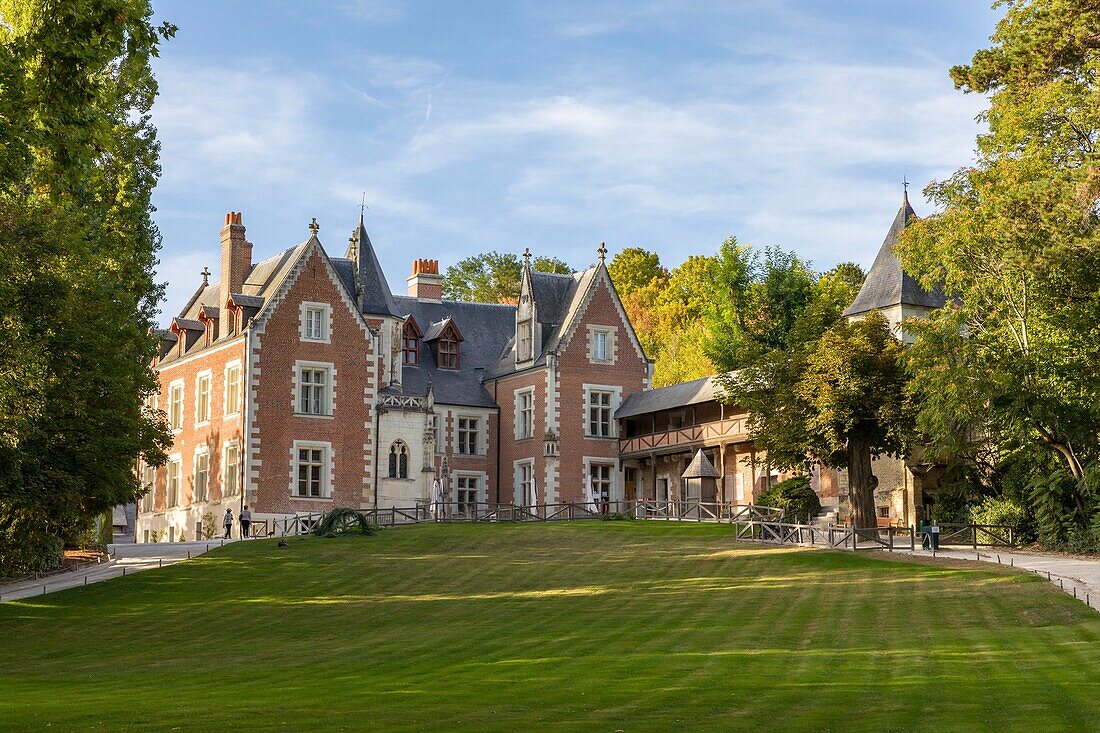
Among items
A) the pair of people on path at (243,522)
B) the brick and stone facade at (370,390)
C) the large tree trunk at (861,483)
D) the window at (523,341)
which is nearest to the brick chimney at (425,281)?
the brick and stone facade at (370,390)

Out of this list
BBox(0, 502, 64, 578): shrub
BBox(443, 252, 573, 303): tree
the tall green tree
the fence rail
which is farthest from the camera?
BBox(443, 252, 573, 303): tree

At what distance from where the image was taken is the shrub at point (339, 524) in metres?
42.0

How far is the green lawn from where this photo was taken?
1564 centimetres

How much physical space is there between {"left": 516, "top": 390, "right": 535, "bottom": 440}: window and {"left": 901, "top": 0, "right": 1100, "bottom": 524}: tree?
20818 millimetres

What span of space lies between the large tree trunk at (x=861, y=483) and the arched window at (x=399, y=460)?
1721 centimetres

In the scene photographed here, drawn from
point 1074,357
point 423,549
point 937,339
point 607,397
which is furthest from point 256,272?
point 1074,357

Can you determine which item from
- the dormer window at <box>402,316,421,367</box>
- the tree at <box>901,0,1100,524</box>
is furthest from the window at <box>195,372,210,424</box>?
the tree at <box>901,0,1100,524</box>

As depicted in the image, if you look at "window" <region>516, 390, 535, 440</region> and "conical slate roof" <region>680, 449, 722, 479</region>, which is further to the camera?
"window" <region>516, 390, 535, 440</region>

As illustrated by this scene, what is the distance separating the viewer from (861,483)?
41.3 metres

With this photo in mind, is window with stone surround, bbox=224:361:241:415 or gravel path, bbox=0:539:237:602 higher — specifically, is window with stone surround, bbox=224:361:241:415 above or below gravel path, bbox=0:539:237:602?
above

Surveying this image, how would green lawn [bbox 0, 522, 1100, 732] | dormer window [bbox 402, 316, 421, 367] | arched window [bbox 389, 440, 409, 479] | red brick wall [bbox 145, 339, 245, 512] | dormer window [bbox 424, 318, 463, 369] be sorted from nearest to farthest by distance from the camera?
green lawn [bbox 0, 522, 1100, 732], red brick wall [bbox 145, 339, 245, 512], arched window [bbox 389, 440, 409, 479], dormer window [bbox 402, 316, 421, 367], dormer window [bbox 424, 318, 463, 369]

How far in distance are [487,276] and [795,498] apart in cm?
4853

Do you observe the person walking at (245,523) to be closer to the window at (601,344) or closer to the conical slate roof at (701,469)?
the conical slate roof at (701,469)

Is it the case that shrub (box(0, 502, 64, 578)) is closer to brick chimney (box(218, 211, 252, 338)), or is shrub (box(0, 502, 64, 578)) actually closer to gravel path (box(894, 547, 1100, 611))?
brick chimney (box(218, 211, 252, 338))
